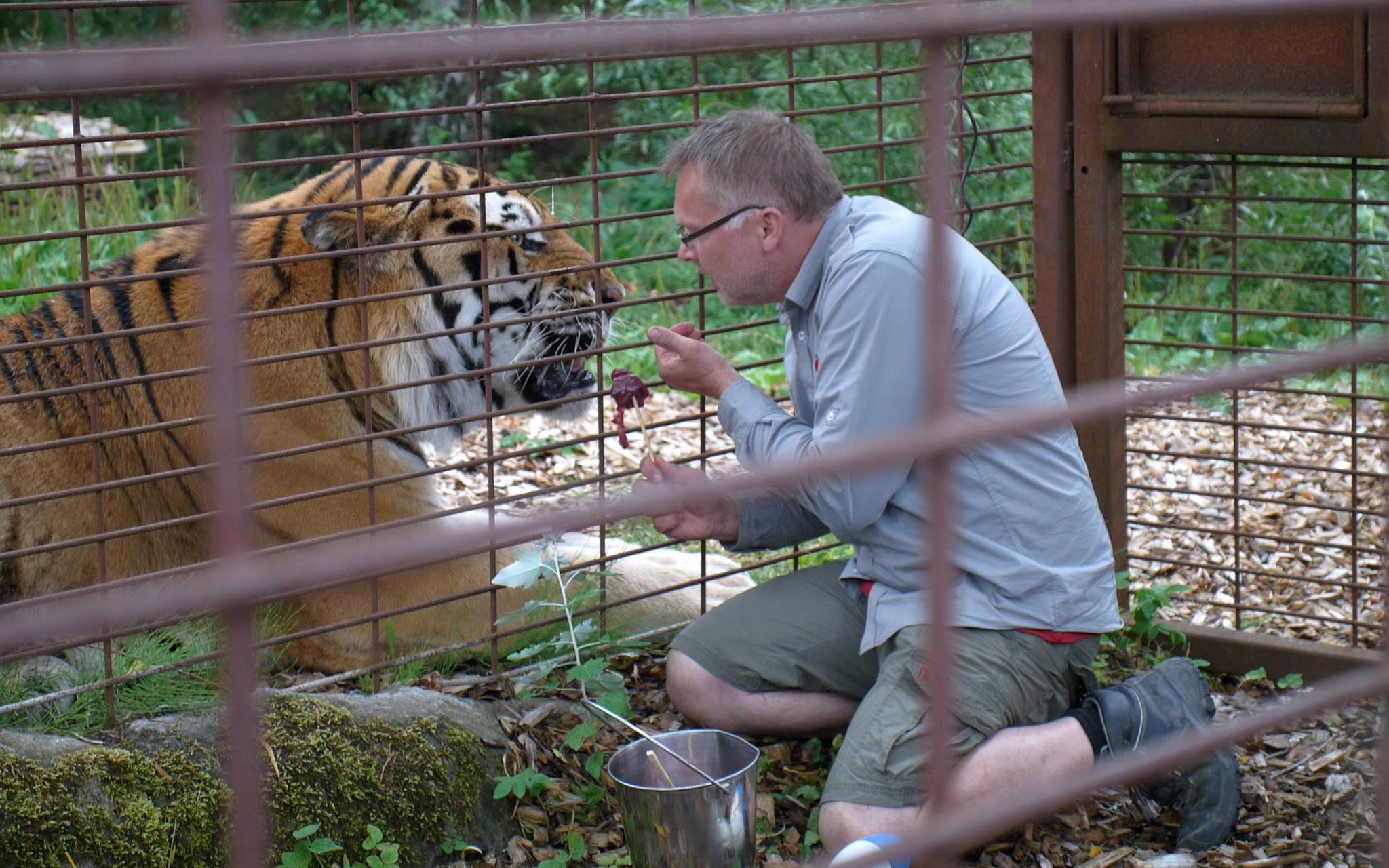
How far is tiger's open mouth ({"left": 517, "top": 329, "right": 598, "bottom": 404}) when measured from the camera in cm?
354

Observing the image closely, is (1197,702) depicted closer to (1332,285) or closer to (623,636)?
(623,636)

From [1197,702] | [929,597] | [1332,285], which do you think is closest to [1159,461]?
[1332,285]

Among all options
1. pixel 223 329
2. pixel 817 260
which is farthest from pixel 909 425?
pixel 223 329

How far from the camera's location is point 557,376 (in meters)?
3.67

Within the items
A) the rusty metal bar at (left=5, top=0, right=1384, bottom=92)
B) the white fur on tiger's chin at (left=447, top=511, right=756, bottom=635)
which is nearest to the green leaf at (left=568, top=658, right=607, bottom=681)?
the white fur on tiger's chin at (left=447, top=511, right=756, bottom=635)

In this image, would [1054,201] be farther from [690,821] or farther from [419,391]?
[690,821]

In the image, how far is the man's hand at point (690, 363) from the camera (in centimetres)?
270

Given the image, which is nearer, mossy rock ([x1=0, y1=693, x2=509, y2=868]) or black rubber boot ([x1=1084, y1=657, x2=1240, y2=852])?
mossy rock ([x1=0, y1=693, x2=509, y2=868])

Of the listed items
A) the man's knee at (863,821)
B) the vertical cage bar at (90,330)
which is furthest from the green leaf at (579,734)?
the vertical cage bar at (90,330)

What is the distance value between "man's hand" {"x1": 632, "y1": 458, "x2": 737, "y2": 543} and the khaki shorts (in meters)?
0.20

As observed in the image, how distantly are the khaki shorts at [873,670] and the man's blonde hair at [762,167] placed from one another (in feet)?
2.71

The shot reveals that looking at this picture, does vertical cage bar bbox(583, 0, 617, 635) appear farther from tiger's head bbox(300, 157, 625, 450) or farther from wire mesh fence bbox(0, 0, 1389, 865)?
tiger's head bbox(300, 157, 625, 450)

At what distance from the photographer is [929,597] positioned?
1206mm

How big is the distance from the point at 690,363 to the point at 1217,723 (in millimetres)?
1495
